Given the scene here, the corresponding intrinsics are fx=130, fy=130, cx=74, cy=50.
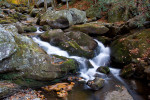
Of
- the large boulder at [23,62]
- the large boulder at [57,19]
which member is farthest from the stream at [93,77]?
the large boulder at [57,19]

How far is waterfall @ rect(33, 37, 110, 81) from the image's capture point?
7.97 m

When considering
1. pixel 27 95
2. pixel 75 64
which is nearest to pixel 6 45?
pixel 27 95

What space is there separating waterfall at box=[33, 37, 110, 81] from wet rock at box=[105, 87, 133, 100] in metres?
1.75

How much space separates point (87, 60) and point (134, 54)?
9.96 feet

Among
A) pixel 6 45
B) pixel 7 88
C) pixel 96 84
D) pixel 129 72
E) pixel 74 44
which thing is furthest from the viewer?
pixel 74 44

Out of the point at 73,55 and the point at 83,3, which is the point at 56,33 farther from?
the point at 83,3

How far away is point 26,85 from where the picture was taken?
5863 mm

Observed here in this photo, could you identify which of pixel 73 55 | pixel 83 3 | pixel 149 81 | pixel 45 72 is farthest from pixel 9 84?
pixel 83 3

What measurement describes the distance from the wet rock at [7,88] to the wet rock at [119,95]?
3.91 meters

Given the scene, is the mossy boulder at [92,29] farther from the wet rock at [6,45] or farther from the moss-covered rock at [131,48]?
the wet rock at [6,45]

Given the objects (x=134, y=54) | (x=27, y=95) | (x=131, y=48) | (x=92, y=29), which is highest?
(x=92, y=29)

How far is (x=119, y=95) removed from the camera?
5730 millimetres

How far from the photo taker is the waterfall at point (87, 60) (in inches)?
314

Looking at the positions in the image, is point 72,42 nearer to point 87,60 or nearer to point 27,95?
point 87,60
